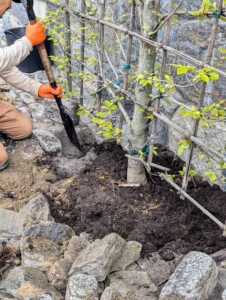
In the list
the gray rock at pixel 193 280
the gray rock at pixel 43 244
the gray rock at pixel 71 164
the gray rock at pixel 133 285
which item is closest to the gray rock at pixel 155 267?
the gray rock at pixel 133 285

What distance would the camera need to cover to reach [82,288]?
1.95m

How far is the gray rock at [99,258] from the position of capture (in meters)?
2.04

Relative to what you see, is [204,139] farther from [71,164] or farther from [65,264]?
[65,264]

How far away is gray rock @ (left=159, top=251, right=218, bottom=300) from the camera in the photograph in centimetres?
183

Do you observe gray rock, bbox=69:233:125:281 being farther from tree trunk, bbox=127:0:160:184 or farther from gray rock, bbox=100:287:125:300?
tree trunk, bbox=127:0:160:184

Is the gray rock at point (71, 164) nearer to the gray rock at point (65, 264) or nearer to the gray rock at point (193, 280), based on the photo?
the gray rock at point (65, 264)

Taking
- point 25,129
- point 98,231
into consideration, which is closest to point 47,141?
point 25,129

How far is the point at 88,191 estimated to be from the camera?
2.88m

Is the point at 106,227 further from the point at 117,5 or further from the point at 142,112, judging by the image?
the point at 117,5

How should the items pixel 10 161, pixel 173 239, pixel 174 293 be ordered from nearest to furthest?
pixel 174 293, pixel 173 239, pixel 10 161

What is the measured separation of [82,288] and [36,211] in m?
0.81

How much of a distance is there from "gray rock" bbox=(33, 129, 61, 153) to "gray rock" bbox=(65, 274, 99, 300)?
1.65m

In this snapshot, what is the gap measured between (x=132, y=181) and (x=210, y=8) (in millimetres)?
1358

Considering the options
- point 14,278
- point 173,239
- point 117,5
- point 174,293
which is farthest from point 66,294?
point 117,5
